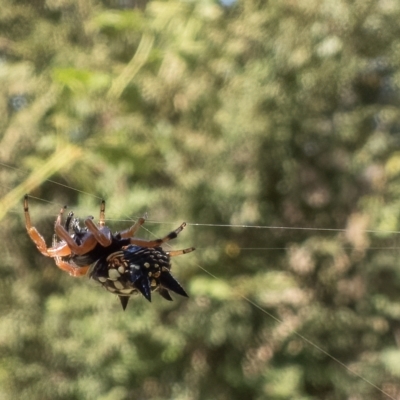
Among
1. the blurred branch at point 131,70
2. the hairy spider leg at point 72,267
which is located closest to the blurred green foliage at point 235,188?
the blurred branch at point 131,70

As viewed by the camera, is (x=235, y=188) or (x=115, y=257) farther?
(x=235, y=188)

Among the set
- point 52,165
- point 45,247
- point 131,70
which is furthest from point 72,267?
point 131,70

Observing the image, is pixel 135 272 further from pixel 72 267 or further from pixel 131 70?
pixel 131 70

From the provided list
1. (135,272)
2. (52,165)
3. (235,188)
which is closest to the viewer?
(135,272)

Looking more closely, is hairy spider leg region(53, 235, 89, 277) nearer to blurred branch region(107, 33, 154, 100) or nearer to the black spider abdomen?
the black spider abdomen

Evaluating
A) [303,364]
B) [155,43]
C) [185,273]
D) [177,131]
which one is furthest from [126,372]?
[155,43]

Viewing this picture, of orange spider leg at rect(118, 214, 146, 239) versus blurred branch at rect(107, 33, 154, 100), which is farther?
blurred branch at rect(107, 33, 154, 100)

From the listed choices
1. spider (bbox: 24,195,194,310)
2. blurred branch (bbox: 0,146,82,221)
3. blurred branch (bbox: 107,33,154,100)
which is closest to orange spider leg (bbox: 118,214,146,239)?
spider (bbox: 24,195,194,310)
